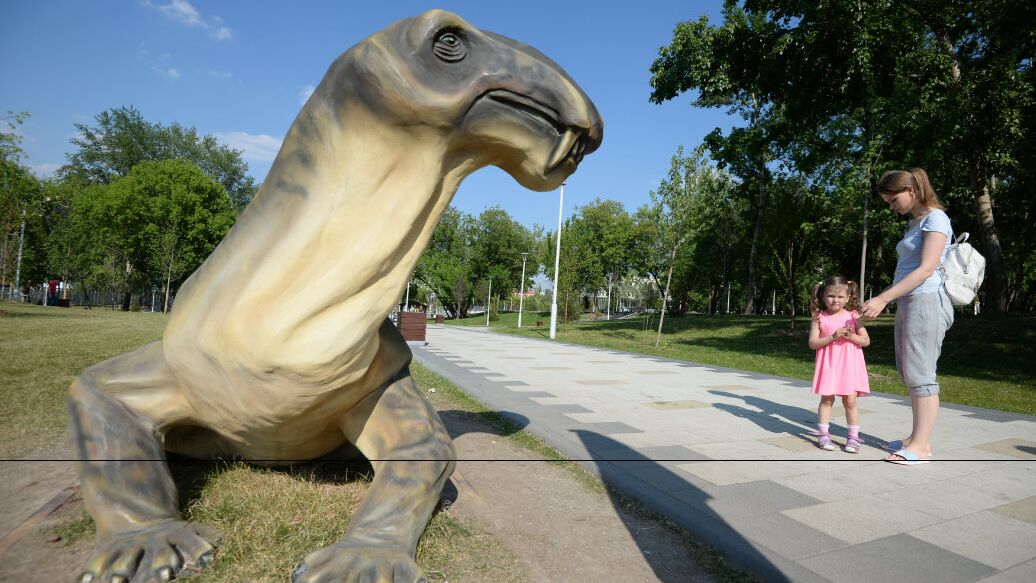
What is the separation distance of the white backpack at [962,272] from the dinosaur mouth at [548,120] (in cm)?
358

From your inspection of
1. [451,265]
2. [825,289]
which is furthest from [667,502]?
[451,265]

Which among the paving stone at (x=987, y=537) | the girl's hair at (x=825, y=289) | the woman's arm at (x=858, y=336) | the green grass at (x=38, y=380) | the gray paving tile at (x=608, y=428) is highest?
the girl's hair at (x=825, y=289)

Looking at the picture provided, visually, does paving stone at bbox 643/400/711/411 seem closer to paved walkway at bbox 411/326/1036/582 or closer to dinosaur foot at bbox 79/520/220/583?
paved walkway at bbox 411/326/1036/582

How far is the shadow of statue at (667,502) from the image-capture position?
218cm

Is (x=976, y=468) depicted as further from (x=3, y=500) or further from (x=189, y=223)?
(x=189, y=223)

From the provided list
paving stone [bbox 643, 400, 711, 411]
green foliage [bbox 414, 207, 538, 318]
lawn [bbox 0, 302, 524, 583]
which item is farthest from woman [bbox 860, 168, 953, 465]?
green foliage [bbox 414, 207, 538, 318]

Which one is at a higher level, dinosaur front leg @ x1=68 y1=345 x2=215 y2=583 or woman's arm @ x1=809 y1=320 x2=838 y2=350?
woman's arm @ x1=809 y1=320 x2=838 y2=350

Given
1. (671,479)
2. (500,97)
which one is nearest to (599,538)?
(671,479)

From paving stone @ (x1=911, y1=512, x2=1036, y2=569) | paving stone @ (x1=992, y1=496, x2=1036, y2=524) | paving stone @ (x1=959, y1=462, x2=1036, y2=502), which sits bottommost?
paving stone @ (x1=911, y1=512, x2=1036, y2=569)

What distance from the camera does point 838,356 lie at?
443 centimetres

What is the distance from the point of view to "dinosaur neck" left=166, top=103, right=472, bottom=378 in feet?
5.29

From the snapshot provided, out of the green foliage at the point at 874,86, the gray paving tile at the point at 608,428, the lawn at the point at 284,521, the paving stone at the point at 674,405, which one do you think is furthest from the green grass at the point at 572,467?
the green foliage at the point at 874,86

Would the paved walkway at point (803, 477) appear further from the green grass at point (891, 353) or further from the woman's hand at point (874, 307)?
the green grass at point (891, 353)

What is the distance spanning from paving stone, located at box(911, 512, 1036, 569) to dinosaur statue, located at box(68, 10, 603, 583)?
2480 mm
